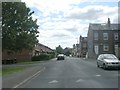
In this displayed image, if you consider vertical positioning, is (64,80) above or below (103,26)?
below

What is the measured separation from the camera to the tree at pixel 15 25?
3388cm

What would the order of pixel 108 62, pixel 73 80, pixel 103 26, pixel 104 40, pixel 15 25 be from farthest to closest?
pixel 103 26, pixel 104 40, pixel 15 25, pixel 108 62, pixel 73 80

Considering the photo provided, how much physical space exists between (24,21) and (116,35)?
2180 inches

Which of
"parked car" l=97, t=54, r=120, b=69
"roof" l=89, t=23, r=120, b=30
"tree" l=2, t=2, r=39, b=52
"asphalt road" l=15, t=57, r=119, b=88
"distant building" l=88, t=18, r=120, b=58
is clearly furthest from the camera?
"roof" l=89, t=23, r=120, b=30

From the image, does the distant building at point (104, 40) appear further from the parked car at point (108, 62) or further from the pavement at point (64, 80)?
the pavement at point (64, 80)

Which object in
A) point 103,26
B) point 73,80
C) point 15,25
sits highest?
point 103,26

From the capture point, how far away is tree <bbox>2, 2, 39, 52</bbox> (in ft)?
111

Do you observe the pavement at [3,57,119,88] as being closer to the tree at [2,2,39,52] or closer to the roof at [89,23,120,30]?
the tree at [2,2,39,52]

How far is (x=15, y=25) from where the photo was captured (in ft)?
116

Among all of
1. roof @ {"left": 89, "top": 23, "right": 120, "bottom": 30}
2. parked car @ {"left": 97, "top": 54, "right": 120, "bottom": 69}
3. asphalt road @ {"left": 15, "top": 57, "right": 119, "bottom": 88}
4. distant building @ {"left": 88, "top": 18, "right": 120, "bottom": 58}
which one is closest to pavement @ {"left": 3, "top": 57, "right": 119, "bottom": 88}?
asphalt road @ {"left": 15, "top": 57, "right": 119, "bottom": 88}

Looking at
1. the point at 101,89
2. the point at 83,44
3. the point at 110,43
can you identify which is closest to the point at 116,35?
the point at 110,43

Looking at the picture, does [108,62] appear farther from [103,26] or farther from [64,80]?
[103,26]

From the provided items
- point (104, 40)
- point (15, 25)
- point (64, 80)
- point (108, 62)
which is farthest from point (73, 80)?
point (104, 40)

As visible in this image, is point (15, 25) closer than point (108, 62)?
No
